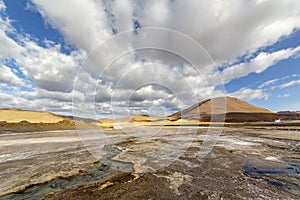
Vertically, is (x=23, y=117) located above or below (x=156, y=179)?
above

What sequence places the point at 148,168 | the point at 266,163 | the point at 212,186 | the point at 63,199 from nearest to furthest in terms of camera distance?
the point at 63,199, the point at 212,186, the point at 148,168, the point at 266,163

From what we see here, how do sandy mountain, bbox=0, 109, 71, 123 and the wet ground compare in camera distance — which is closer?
the wet ground

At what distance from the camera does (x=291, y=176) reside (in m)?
6.18

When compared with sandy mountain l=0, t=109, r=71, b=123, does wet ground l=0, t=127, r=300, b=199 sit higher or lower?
lower

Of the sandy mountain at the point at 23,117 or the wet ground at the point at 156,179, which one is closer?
the wet ground at the point at 156,179

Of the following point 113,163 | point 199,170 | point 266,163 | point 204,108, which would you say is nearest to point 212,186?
point 199,170

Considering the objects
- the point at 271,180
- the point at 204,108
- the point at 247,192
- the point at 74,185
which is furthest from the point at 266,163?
the point at 204,108

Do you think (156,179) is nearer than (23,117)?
Yes

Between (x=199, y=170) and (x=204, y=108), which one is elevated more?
(x=204, y=108)

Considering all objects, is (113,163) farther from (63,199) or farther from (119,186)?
(63,199)

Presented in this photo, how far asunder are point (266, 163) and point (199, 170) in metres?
3.75

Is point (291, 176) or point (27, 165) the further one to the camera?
point (27, 165)

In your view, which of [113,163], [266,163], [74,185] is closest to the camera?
[74,185]

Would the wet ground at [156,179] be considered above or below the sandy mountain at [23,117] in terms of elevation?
below
